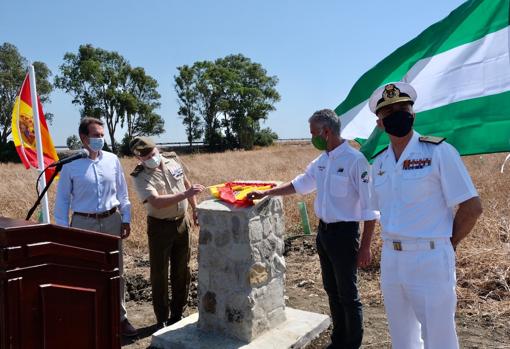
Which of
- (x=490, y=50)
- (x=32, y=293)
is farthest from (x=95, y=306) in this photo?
(x=490, y=50)

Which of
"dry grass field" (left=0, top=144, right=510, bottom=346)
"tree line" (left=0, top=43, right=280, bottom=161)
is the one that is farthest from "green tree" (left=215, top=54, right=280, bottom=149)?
"dry grass field" (left=0, top=144, right=510, bottom=346)

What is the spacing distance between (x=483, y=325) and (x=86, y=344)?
385 centimetres

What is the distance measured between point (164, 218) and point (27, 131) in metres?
2.68

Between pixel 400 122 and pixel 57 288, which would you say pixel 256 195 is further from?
pixel 57 288

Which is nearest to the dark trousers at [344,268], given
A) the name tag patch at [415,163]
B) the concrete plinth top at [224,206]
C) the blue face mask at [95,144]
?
the concrete plinth top at [224,206]

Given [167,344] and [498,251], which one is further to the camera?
[498,251]

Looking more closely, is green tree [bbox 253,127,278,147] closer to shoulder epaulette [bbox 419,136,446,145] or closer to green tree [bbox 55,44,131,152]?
green tree [bbox 55,44,131,152]

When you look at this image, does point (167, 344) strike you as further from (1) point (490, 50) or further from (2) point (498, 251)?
(2) point (498, 251)

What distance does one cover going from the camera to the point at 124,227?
14.8 feet

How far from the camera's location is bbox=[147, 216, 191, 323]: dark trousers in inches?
171

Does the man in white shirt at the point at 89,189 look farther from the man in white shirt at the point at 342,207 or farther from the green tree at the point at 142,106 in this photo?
the green tree at the point at 142,106

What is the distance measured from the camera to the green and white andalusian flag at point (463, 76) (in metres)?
3.54

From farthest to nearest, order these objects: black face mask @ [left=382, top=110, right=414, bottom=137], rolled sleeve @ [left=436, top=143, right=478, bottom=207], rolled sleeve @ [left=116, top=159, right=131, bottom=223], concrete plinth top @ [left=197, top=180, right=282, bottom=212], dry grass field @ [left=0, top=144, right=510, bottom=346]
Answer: dry grass field @ [left=0, top=144, right=510, bottom=346], rolled sleeve @ [left=116, top=159, right=131, bottom=223], concrete plinth top @ [left=197, top=180, right=282, bottom=212], black face mask @ [left=382, top=110, right=414, bottom=137], rolled sleeve @ [left=436, top=143, right=478, bottom=207]

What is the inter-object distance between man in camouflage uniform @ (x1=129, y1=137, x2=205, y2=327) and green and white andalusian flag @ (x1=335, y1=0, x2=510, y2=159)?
1.83 metres
